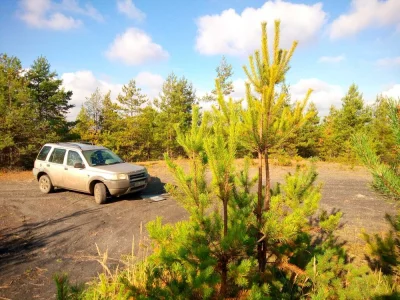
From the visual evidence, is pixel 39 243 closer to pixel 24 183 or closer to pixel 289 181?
pixel 289 181

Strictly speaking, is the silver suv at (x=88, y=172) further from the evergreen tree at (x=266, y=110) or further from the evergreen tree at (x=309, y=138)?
the evergreen tree at (x=309, y=138)

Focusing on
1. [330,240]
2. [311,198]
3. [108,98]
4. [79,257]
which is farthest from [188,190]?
[108,98]

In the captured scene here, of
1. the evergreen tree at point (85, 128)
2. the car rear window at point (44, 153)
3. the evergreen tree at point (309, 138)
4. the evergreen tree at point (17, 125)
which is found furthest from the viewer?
the evergreen tree at point (309, 138)

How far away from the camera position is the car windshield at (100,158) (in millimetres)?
8413

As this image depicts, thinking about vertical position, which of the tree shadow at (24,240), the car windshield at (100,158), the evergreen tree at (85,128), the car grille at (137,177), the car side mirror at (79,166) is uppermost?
the evergreen tree at (85,128)

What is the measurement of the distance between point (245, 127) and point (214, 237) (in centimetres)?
140

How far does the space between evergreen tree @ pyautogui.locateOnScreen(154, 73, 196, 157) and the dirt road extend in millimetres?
13731

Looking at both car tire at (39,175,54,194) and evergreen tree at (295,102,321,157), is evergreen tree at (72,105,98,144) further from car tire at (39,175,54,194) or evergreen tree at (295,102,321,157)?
evergreen tree at (295,102,321,157)

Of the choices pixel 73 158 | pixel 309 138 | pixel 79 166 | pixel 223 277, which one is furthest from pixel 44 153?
pixel 309 138

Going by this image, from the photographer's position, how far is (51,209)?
752cm

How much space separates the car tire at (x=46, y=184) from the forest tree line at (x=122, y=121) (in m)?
6.52

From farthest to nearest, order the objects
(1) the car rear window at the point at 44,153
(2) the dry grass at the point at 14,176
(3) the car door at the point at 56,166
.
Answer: (2) the dry grass at the point at 14,176, (1) the car rear window at the point at 44,153, (3) the car door at the point at 56,166

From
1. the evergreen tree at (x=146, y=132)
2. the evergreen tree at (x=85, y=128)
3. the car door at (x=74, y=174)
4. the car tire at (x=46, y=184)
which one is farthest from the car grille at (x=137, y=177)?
the evergreen tree at (x=85, y=128)

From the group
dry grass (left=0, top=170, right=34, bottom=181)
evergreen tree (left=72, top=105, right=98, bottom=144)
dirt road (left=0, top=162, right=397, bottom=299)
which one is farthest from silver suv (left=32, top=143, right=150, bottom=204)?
evergreen tree (left=72, top=105, right=98, bottom=144)
